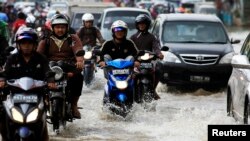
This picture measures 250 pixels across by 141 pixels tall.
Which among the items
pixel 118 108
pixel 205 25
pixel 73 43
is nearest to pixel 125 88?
pixel 118 108

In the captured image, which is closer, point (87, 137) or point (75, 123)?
point (87, 137)

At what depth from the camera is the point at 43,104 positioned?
9.02 meters

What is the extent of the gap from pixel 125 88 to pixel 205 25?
266 inches

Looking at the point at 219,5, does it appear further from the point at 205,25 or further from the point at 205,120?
the point at 205,120

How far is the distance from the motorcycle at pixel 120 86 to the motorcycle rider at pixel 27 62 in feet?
10.9

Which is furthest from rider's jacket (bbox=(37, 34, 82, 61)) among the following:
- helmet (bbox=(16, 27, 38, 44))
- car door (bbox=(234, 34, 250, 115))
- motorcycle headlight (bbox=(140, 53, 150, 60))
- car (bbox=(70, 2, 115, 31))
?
car (bbox=(70, 2, 115, 31))

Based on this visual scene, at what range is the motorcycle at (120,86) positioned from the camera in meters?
12.9

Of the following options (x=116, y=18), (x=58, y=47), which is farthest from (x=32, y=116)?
(x=116, y=18)

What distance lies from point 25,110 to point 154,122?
4.64 m

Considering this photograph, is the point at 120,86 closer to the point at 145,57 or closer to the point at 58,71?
the point at 145,57

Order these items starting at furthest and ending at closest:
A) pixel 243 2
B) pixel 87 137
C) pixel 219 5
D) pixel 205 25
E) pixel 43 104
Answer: pixel 219 5, pixel 243 2, pixel 205 25, pixel 87 137, pixel 43 104

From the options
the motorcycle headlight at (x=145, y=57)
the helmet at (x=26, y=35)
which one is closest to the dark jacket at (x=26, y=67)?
the helmet at (x=26, y=35)

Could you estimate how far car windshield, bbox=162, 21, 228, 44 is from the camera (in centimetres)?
1862

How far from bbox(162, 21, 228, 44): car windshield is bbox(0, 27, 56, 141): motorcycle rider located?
8.97 metres
